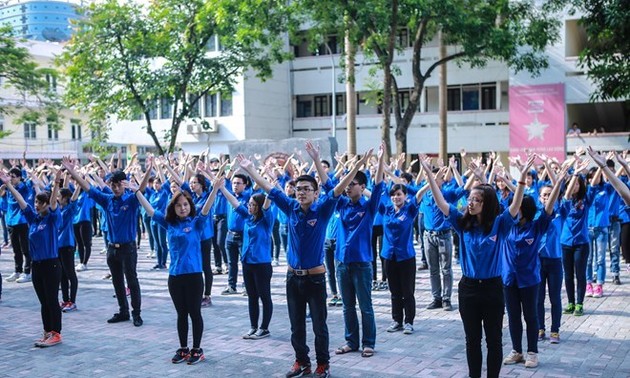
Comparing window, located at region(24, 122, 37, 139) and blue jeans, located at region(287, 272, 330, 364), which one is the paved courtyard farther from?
window, located at region(24, 122, 37, 139)

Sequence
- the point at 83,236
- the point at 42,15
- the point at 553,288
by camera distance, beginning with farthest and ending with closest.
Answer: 1. the point at 42,15
2. the point at 83,236
3. the point at 553,288

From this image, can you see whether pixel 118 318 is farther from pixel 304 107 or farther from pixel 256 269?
pixel 304 107

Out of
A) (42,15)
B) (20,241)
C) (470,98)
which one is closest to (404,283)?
(20,241)

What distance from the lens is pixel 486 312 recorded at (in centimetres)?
589

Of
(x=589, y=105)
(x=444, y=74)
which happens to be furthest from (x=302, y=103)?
(x=589, y=105)

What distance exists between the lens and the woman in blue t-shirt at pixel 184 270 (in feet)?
24.5

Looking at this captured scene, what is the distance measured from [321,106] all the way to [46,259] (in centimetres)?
2925

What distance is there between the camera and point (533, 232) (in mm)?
7074

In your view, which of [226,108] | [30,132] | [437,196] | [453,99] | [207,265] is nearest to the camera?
[437,196]

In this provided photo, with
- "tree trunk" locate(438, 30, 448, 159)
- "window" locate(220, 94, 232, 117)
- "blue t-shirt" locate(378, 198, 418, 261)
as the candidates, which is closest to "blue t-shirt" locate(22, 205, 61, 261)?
"blue t-shirt" locate(378, 198, 418, 261)

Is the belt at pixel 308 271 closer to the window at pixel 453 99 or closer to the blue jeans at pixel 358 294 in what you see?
the blue jeans at pixel 358 294

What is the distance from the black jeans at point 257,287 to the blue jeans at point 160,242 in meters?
5.82

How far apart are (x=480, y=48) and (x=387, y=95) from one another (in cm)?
318

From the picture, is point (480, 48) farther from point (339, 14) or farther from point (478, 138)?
Answer: point (478, 138)
